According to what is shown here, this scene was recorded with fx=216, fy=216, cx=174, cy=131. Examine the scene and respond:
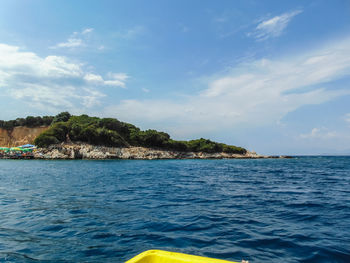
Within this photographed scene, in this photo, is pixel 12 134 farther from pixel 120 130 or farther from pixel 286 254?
pixel 286 254

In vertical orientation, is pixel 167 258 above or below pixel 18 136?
below

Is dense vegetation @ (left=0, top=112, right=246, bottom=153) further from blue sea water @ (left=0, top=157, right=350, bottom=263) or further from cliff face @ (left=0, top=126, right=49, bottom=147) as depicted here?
blue sea water @ (left=0, top=157, right=350, bottom=263)

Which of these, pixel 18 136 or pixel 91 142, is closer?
pixel 91 142

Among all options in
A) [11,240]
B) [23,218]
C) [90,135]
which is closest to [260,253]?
[11,240]

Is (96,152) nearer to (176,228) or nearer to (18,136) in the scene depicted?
(18,136)

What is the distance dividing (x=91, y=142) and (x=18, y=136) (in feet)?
130

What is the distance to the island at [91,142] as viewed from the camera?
255ft

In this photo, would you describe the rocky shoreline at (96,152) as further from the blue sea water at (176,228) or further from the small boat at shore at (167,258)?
the small boat at shore at (167,258)

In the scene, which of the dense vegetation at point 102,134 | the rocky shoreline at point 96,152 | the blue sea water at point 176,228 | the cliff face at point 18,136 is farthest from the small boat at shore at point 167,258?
the cliff face at point 18,136

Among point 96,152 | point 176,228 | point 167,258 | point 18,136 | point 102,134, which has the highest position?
point 102,134

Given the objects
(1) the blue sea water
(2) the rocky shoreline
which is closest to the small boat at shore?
(1) the blue sea water

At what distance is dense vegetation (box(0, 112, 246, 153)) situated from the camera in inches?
3243

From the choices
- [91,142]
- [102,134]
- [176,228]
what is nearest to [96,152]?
[91,142]

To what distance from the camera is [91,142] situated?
84312 millimetres
